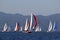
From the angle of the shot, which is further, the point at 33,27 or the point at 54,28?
the point at 54,28

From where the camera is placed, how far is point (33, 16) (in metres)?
86.7

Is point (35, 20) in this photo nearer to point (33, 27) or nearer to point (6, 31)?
point (33, 27)

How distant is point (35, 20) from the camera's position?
85.0 m

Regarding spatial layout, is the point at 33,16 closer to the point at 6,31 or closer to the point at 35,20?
the point at 35,20

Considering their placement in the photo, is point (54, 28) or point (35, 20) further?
point (54, 28)

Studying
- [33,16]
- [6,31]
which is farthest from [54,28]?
[33,16]

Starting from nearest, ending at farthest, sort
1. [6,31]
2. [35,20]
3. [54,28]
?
[35,20]
[54,28]
[6,31]

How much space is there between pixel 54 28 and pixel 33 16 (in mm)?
47234

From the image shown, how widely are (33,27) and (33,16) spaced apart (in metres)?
3.50

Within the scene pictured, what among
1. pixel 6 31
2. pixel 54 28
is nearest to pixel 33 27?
pixel 54 28

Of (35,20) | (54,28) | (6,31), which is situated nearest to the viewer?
(35,20)

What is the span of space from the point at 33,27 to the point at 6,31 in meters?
63.6

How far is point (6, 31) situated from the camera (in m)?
147

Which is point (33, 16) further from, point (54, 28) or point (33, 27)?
point (54, 28)
